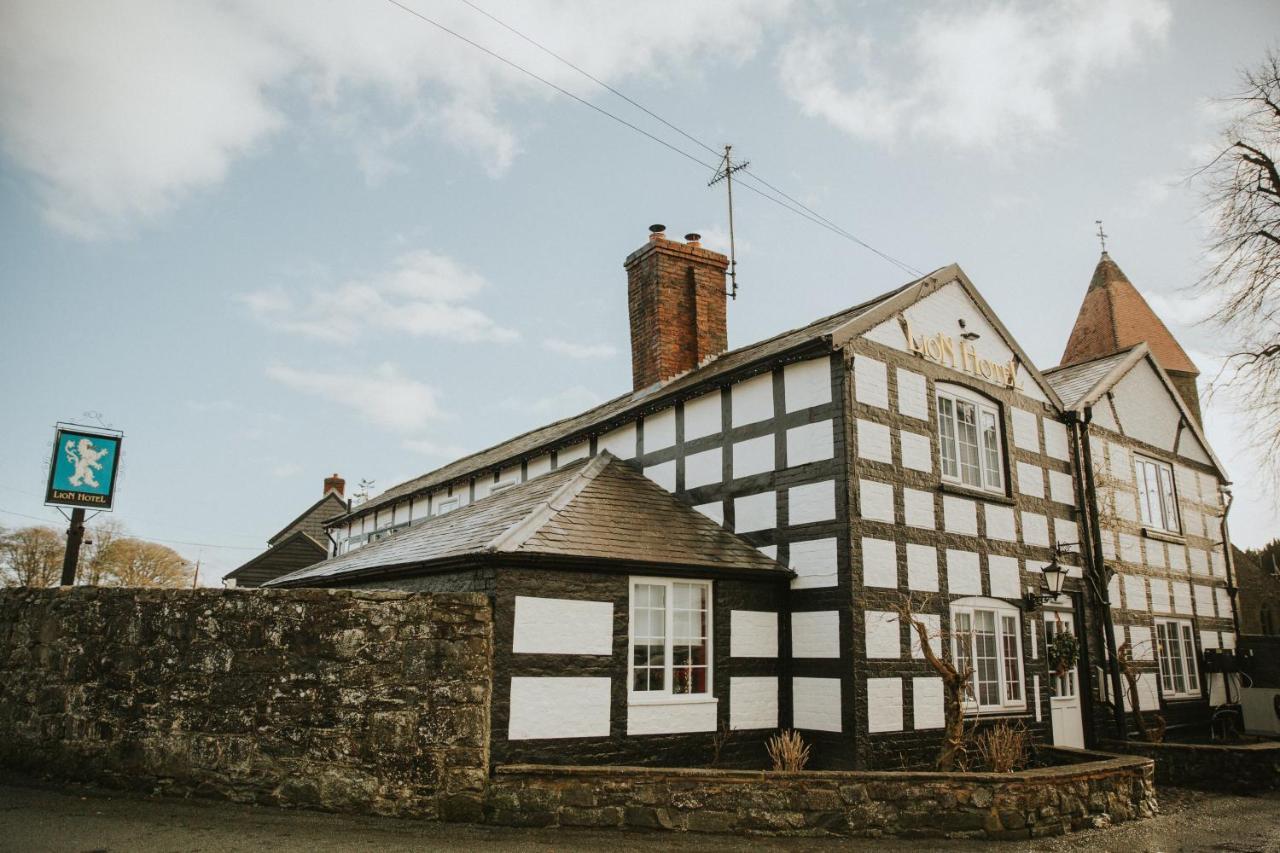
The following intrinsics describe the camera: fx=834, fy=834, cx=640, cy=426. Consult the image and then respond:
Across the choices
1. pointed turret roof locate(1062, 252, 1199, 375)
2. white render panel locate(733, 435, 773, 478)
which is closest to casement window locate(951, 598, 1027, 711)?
white render panel locate(733, 435, 773, 478)

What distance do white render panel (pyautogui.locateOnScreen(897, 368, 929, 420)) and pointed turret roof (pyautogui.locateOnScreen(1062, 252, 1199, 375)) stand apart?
15.1m

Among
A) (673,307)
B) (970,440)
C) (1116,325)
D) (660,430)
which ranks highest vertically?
(1116,325)

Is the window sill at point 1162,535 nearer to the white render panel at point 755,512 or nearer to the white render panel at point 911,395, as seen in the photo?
the white render panel at point 911,395

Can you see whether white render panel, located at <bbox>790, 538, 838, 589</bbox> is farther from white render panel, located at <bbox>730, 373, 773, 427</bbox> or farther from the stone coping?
the stone coping

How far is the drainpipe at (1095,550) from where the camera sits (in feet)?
39.4

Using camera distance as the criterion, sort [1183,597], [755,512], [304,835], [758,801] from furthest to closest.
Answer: [1183,597]
[755,512]
[758,801]
[304,835]

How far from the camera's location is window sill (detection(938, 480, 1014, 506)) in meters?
10.5

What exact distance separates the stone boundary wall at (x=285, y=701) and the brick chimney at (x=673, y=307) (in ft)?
21.9

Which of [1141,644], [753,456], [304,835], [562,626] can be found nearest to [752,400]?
[753,456]

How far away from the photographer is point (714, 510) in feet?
35.4

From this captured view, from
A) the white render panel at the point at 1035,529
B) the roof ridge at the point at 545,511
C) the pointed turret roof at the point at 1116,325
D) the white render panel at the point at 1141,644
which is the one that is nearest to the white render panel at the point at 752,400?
the roof ridge at the point at 545,511

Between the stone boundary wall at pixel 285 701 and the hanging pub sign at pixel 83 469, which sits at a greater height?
the hanging pub sign at pixel 83 469

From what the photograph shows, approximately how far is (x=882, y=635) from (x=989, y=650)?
224 cm

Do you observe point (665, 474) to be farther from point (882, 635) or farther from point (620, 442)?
point (882, 635)
